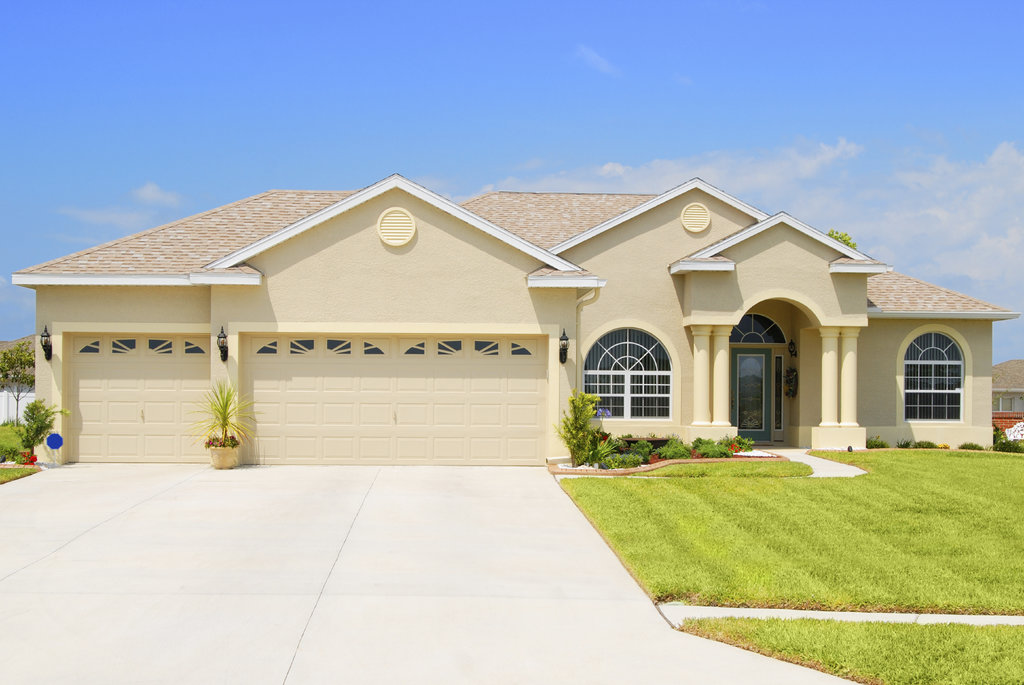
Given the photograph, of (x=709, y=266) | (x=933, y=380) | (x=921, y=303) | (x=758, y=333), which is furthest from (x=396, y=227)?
(x=933, y=380)

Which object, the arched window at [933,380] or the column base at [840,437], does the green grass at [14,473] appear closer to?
the column base at [840,437]

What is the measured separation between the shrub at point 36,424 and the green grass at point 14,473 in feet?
2.65

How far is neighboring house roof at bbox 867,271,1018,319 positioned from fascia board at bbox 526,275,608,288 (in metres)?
7.98

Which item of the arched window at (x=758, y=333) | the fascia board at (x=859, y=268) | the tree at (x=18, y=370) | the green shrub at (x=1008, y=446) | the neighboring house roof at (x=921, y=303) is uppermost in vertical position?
the fascia board at (x=859, y=268)

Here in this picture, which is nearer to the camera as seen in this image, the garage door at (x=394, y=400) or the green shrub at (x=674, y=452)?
the garage door at (x=394, y=400)

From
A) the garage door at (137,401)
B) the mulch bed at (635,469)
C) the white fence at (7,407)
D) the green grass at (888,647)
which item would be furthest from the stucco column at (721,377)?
the white fence at (7,407)

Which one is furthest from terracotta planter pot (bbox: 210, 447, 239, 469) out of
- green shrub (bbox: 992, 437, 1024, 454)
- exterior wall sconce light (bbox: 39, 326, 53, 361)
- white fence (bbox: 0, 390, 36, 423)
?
green shrub (bbox: 992, 437, 1024, 454)

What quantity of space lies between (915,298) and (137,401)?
17293 mm

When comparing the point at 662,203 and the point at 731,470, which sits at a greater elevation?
the point at 662,203

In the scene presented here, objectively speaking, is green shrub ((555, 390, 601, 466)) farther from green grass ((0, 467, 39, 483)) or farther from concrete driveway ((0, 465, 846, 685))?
green grass ((0, 467, 39, 483))

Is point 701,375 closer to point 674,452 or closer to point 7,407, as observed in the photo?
point 674,452

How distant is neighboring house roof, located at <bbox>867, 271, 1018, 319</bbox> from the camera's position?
1995 cm

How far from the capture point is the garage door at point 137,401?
51.6 feet

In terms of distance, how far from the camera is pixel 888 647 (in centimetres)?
652
